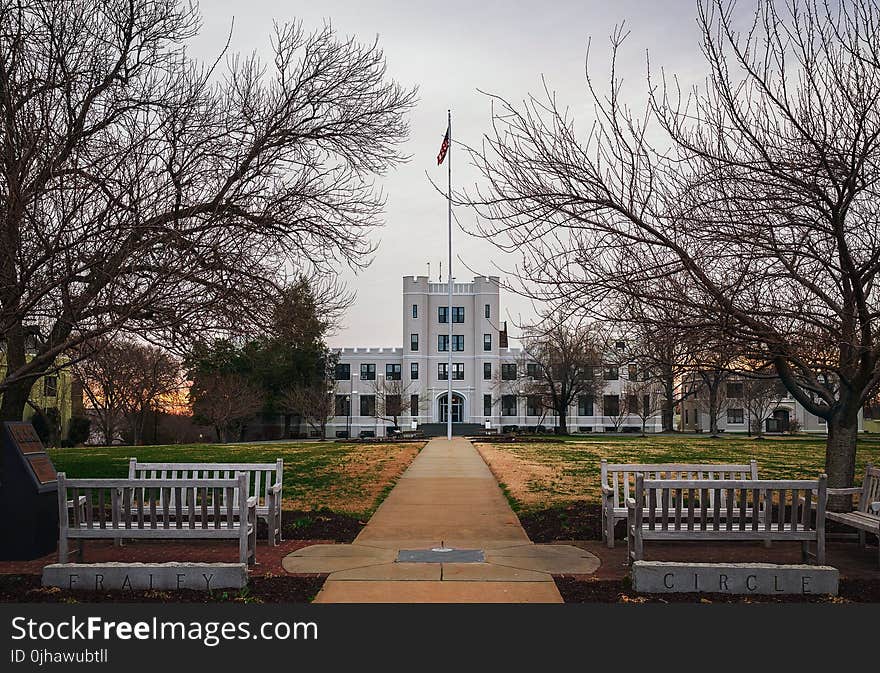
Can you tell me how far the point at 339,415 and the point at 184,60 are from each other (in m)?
67.7

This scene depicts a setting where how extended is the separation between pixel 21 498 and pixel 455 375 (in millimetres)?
68857

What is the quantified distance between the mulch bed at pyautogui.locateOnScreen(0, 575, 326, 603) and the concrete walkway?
0.96ft

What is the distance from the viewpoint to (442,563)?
8.95 meters

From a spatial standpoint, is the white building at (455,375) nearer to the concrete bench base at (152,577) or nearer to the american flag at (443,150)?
the american flag at (443,150)

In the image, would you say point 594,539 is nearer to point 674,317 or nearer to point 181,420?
point 674,317

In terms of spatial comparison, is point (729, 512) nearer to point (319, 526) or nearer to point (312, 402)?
point (319, 526)

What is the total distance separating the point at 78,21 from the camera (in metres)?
11.0

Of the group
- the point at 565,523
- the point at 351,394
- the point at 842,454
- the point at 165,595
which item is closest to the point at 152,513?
the point at 165,595

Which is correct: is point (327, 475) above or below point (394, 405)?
below

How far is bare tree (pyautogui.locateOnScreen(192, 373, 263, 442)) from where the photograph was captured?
51544mm

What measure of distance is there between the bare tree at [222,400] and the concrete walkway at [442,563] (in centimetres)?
3889

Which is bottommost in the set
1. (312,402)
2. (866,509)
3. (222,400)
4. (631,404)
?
(866,509)

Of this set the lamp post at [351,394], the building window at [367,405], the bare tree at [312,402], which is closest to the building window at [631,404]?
the bare tree at [312,402]

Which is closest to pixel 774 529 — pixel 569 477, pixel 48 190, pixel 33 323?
pixel 48 190
